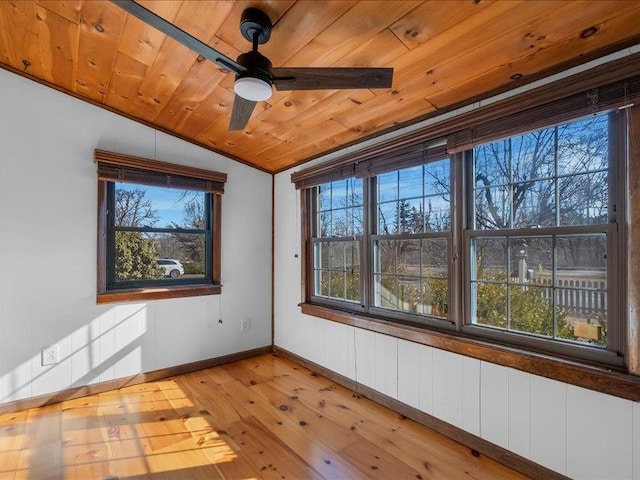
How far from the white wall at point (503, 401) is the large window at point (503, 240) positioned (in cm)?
22

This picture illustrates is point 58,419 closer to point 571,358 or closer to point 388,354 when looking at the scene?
point 388,354

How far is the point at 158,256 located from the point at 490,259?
2.99m

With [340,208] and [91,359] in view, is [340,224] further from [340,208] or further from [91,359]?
[91,359]

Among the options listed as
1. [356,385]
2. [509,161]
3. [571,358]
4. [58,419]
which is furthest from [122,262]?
[571,358]

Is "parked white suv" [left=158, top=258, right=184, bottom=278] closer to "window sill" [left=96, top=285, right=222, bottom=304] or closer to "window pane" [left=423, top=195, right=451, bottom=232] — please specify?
"window sill" [left=96, top=285, right=222, bottom=304]

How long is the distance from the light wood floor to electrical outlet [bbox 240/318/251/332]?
83cm

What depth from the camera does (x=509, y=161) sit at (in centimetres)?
205

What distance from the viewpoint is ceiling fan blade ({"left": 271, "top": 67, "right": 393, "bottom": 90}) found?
152 cm

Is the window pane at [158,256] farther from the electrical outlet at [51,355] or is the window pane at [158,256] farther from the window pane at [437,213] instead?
the window pane at [437,213]

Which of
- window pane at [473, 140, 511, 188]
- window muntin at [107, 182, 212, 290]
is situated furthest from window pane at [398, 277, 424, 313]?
window muntin at [107, 182, 212, 290]

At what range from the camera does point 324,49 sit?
5.87ft

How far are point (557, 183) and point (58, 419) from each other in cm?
377

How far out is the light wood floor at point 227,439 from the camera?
1896 mm

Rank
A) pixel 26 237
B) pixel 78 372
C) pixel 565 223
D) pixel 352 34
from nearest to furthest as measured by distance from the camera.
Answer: pixel 352 34, pixel 565 223, pixel 26 237, pixel 78 372
